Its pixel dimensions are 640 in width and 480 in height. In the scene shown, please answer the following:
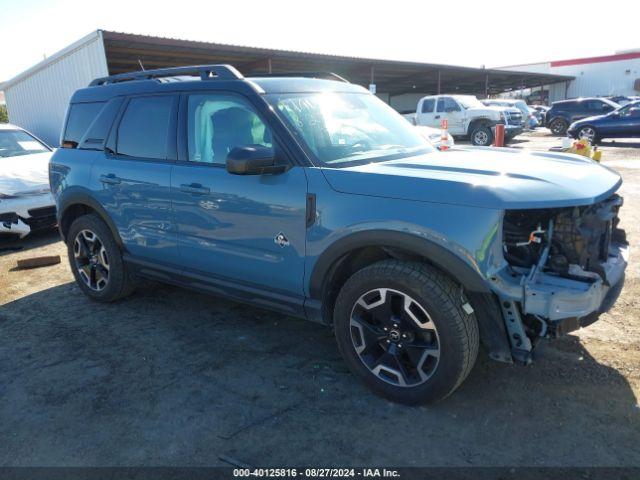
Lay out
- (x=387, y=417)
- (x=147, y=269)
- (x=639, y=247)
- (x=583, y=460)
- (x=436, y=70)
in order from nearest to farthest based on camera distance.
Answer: (x=583, y=460), (x=387, y=417), (x=147, y=269), (x=639, y=247), (x=436, y=70)

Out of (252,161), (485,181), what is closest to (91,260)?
(252,161)

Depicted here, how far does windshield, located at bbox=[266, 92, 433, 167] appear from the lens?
3.29 meters

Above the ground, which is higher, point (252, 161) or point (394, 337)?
point (252, 161)

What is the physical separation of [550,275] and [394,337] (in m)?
0.91

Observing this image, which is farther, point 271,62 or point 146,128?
point 271,62

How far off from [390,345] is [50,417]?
2.06 meters

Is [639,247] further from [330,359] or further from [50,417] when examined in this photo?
[50,417]

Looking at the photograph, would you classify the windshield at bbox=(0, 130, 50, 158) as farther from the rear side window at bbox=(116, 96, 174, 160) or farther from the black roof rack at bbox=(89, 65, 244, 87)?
the rear side window at bbox=(116, 96, 174, 160)

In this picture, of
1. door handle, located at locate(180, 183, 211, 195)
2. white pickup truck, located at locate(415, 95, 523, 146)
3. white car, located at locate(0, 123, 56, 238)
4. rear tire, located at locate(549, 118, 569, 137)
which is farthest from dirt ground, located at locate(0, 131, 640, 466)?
rear tire, located at locate(549, 118, 569, 137)

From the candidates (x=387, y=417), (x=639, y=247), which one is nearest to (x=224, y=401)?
(x=387, y=417)

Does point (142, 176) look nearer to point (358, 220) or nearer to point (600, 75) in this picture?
point (358, 220)

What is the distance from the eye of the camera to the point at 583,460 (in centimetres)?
243

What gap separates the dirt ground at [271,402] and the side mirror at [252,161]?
1349 millimetres

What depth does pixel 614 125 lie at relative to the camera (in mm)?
18094
